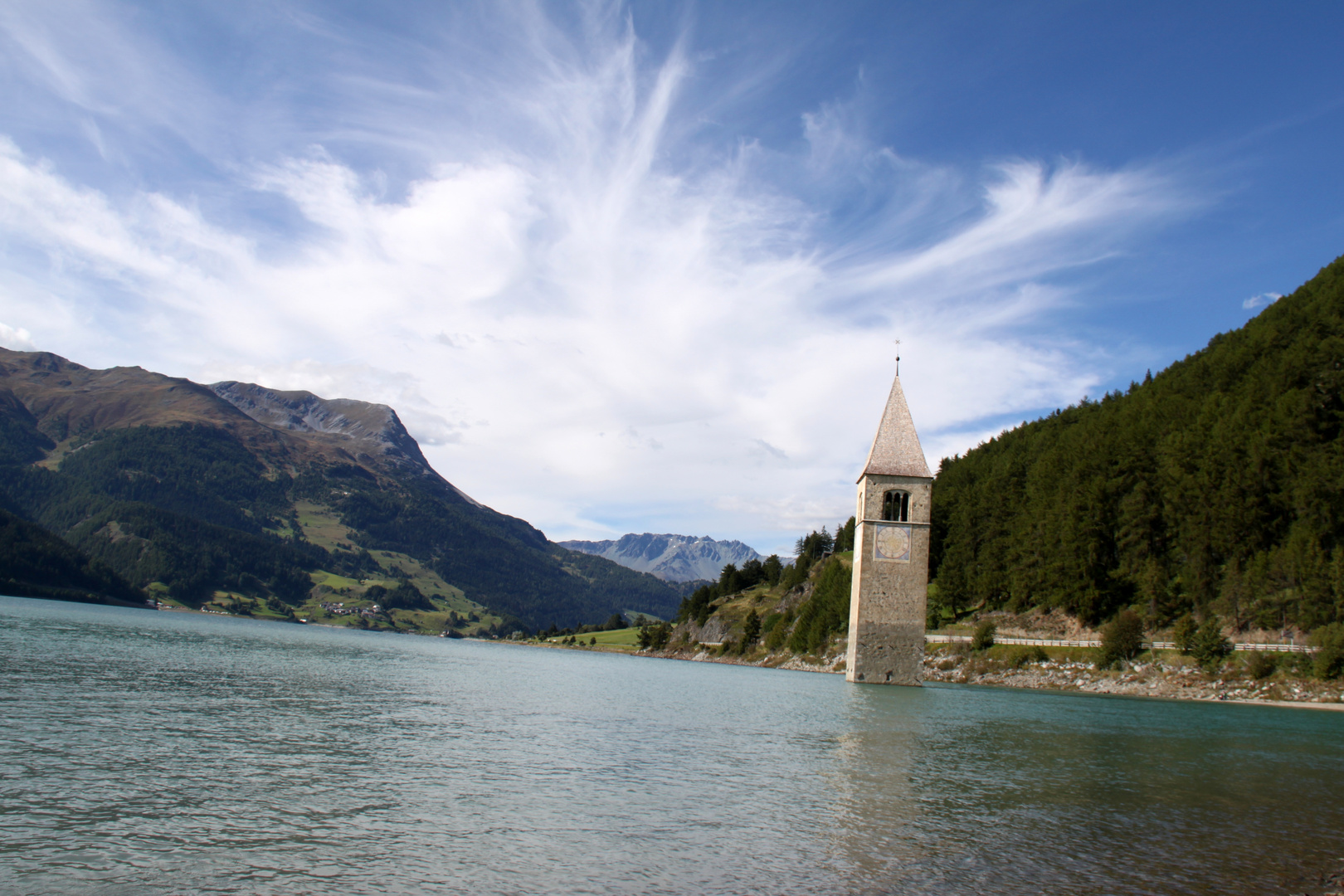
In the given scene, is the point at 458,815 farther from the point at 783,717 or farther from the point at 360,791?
the point at 783,717

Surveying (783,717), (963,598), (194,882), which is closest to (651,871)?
(194,882)

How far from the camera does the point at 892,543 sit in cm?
6581

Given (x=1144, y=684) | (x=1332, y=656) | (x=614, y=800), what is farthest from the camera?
(x=1144, y=684)

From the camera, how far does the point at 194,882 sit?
10.2 meters

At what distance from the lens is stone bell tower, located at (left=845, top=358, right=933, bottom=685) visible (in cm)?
6481

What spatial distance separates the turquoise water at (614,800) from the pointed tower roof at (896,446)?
33.7 m

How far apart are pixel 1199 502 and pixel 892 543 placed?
94.4 ft

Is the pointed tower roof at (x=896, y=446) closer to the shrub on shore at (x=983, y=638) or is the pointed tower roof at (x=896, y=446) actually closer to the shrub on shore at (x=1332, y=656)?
the shrub on shore at (x=983, y=638)

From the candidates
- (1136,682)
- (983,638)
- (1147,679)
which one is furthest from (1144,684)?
(983,638)

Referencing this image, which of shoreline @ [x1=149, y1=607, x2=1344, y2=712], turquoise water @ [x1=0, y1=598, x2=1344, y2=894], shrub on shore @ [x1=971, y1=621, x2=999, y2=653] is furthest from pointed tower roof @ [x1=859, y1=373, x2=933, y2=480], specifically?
turquoise water @ [x1=0, y1=598, x2=1344, y2=894]

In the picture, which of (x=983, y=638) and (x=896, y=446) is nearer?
(x=896, y=446)

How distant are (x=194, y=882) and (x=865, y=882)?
29.7ft

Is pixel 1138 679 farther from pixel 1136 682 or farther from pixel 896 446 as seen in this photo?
pixel 896 446

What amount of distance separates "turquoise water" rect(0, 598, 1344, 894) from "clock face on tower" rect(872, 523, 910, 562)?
30151mm
